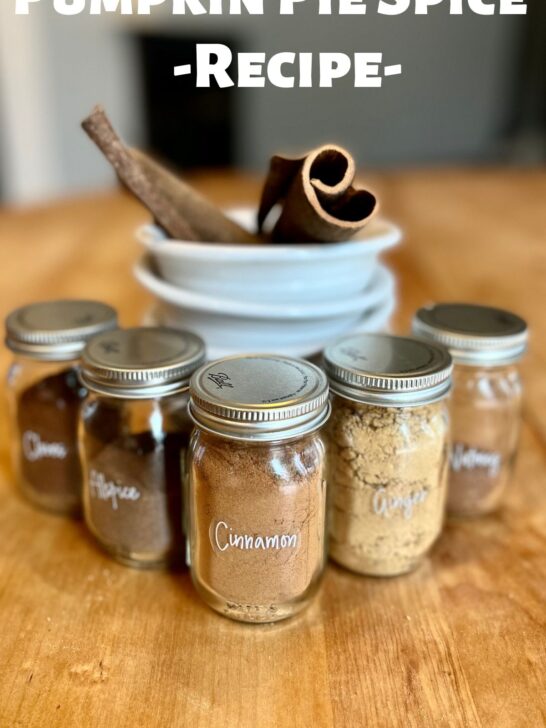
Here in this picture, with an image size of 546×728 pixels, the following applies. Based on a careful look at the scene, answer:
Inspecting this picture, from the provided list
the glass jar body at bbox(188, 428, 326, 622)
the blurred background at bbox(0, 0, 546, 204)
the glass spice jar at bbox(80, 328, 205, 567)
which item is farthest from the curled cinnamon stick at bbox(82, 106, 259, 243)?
the blurred background at bbox(0, 0, 546, 204)

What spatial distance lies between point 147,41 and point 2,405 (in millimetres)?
3536

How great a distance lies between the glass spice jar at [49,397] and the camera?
2.20ft

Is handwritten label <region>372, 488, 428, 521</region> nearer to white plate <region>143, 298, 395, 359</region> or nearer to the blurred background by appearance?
white plate <region>143, 298, 395, 359</region>

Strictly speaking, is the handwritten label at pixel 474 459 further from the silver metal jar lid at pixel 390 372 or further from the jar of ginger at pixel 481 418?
the silver metal jar lid at pixel 390 372

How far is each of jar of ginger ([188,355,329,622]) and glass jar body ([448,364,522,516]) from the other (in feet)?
0.62

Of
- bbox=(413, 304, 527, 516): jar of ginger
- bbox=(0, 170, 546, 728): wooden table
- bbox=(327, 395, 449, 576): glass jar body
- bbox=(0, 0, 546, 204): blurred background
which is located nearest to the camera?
bbox=(0, 170, 546, 728): wooden table

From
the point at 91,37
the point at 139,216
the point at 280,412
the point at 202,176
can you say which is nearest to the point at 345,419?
the point at 280,412

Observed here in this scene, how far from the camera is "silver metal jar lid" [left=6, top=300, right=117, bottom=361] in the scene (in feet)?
2.18

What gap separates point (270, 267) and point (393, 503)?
24cm

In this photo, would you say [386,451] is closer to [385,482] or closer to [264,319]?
[385,482]

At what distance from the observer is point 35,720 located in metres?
0.46

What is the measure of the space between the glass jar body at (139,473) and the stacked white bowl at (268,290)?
0.10m

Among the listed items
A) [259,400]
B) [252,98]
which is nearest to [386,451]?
[259,400]

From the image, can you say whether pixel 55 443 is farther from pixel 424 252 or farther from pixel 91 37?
pixel 91 37
